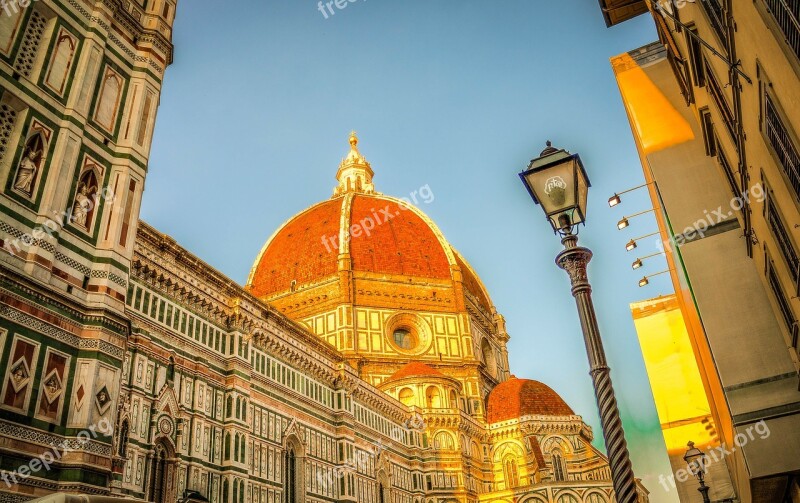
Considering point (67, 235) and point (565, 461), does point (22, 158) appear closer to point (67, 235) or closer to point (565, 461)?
point (67, 235)

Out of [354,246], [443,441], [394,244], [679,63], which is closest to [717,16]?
[679,63]

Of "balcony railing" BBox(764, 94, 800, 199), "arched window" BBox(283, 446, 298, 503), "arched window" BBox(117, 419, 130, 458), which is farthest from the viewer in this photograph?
"arched window" BBox(283, 446, 298, 503)

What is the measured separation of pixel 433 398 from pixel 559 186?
35332 mm

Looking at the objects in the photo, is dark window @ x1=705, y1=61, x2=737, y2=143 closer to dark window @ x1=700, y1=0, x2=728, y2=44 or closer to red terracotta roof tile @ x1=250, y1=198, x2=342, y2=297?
dark window @ x1=700, y1=0, x2=728, y2=44

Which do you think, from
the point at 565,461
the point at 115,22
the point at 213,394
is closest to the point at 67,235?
the point at 115,22

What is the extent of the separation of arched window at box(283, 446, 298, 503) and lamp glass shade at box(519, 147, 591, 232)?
21905 millimetres

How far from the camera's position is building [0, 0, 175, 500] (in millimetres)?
7789

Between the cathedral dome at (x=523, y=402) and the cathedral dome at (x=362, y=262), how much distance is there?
711cm

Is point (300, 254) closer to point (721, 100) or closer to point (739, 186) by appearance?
point (739, 186)

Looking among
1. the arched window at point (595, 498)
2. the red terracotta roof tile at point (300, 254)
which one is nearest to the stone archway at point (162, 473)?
the arched window at point (595, 498)

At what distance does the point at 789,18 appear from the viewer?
516 centimetres

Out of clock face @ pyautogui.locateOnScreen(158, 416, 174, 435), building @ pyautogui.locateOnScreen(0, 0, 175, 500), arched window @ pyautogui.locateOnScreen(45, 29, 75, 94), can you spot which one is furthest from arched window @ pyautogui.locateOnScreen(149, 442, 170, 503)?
arched window @ pyautogui.locateOnScreen(45, 29, 75, 94)

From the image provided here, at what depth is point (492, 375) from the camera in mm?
50531

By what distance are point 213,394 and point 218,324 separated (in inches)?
108
